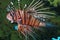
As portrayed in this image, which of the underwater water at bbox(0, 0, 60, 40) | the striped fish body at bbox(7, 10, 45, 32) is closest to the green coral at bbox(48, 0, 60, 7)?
the underwater water at bbox(0, 0, 60, 40)

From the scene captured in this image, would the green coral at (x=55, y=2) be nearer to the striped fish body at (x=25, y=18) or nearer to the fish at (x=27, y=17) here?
the fish at (x=27, y=17)

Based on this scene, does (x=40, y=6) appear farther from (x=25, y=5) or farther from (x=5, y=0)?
(x=5, y=0)

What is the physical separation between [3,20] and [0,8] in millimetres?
119

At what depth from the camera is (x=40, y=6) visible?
2676mm

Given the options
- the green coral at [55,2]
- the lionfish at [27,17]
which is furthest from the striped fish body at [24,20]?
the green coral at [55,2]

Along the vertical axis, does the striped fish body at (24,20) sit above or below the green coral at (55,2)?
below

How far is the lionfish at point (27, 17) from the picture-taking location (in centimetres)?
268

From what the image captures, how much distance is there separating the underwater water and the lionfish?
0.03m

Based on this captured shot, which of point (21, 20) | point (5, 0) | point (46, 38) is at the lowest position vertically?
point (46, 38)

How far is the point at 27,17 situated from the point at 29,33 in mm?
152

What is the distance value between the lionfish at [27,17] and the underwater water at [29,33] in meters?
0.03

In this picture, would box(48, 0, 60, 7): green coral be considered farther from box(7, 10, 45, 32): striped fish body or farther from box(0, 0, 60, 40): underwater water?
box(7, 10, 45, 32): striped fish body

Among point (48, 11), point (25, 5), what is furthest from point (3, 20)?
point (48, 11)

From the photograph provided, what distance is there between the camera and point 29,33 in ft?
8.93
